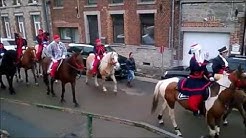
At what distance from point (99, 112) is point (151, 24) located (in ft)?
30.5

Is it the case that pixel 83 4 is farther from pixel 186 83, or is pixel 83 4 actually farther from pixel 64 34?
pixel 186 83

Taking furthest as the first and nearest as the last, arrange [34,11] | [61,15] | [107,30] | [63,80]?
[34,11], [61,15], [107,30], [63,80]

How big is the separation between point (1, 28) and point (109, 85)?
22.9m

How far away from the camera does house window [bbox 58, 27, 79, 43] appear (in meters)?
22.3

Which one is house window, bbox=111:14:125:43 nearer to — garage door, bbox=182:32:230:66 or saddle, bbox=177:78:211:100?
garage door, bbox=182:32:230:66

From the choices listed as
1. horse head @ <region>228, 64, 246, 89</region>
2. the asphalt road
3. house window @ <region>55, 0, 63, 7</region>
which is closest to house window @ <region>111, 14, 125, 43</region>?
house window @ <region>55, 0, 63, 7</region>

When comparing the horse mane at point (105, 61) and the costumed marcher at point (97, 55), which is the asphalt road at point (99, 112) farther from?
the horse mane at point (105, 61)

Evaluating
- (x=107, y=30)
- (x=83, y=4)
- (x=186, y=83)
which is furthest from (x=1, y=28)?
(x=186, y=83)

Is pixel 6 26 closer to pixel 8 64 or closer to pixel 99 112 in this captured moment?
pixel 8 64

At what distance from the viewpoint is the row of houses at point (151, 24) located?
47.3 ft

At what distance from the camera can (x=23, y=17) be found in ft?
87.1

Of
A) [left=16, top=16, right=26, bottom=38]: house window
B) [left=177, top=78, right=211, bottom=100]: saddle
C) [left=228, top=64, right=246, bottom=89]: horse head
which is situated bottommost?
[left=177, top=78, right=211, bottom=100]: saddle

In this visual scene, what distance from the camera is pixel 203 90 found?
708 cm

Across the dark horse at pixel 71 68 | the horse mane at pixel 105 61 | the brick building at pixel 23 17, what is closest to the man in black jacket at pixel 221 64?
the dark horse at pixel 71 68
